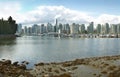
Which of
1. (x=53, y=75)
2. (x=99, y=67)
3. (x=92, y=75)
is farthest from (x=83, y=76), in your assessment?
(x=99, y=67)

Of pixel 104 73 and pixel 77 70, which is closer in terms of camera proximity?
pixel 104 73

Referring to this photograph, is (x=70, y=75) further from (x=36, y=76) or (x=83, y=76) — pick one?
(x=36, y=76)

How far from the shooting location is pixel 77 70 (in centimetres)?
3869

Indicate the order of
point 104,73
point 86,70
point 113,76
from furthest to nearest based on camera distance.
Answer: point 86,70, point 104,73, point 113,76

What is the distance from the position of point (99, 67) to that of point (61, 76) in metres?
8.99

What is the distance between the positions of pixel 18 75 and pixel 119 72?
478 inches

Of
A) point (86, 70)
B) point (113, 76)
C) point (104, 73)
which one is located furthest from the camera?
point (86, 70)

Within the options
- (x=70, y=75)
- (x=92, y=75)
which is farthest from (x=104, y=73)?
(x=70, y=75)

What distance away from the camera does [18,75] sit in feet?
110

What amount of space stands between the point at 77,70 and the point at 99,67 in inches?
155

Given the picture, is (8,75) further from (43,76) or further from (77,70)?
(77,70)

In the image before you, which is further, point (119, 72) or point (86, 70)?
point (86, 70)

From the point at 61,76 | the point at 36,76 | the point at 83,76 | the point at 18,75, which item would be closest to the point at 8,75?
the point at 18,75

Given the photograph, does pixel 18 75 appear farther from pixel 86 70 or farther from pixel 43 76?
pixel 86 70
